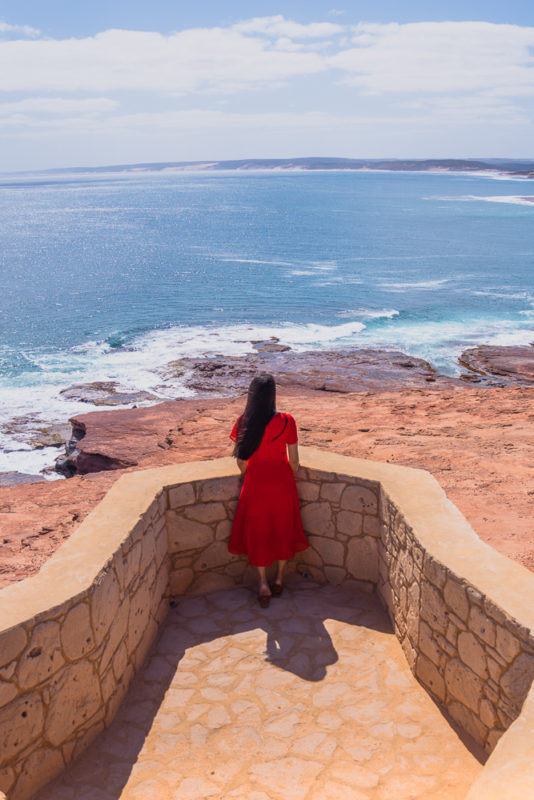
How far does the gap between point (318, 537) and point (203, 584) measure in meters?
1.08

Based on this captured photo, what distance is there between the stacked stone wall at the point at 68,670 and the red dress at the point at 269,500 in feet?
3.25

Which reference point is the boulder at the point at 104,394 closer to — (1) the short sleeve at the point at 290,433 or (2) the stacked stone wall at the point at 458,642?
(1) the short sleeve at the point at 290,433

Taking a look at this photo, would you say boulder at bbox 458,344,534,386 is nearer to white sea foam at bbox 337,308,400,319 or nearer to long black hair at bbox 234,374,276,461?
white sea foam at bbox 337,308,400,319

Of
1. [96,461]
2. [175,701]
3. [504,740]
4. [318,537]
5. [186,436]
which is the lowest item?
[96,461]

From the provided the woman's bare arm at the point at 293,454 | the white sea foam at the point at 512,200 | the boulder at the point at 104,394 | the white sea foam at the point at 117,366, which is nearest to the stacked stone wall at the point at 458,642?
the woman's bare arm at the point at 293,454

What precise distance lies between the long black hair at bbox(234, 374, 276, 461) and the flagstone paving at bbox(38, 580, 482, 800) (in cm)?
138

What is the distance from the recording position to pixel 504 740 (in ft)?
9.38

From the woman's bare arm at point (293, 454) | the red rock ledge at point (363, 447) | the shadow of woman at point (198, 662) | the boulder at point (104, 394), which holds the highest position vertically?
the woman's bare arm at point (293, 454)

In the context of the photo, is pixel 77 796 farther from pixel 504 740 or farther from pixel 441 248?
pixel 441 248

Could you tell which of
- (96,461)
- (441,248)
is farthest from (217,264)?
(96,461)

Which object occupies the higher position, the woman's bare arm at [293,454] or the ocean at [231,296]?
the woman's bare arm at [293,454]

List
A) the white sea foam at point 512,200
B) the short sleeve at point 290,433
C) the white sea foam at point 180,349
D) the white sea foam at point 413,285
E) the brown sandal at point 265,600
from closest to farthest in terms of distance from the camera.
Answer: the short sleeve at point 290,433 < the brown sandal at point 265,600 < the white sea foam at point 180,349 < the white sea foam at point 413,285 < the white sea foam at point 512,200

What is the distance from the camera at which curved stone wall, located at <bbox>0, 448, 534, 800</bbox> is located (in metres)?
3.39

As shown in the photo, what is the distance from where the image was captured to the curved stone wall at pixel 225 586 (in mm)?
3395
